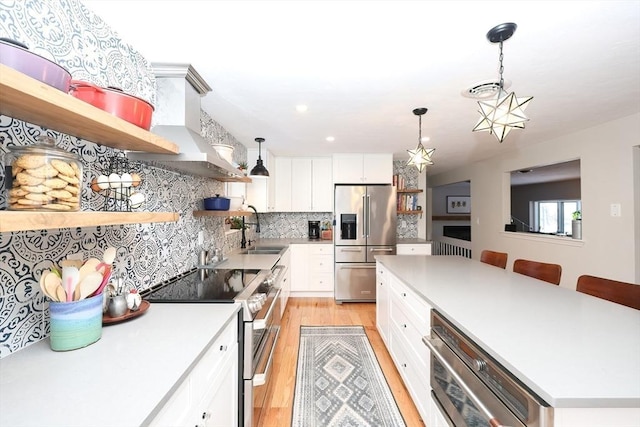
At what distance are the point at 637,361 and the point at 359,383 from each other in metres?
1.70

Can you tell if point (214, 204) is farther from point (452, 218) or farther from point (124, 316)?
point (452, 218)

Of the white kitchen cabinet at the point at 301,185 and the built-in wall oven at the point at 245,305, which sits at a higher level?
the white kitchen cabinet at the point at 301,185

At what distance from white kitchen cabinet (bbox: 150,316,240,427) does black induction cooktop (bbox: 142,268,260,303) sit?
0.75 feet

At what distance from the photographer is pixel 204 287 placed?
176cm

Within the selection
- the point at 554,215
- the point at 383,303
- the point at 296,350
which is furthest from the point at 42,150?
the point at 554,215

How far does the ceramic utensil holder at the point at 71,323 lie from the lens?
0.94m

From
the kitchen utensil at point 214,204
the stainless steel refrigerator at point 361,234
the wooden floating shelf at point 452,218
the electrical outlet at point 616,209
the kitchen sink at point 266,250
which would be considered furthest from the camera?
the wooden floating shelf at point 452,218

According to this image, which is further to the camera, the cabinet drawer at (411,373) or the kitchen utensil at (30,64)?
the cabinet drawer at (411,373)

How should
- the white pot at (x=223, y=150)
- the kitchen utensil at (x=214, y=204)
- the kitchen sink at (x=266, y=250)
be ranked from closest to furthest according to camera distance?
the white pot at (x=223, y=150)
the kitchen utensil at (x=214, y=204)
the kitchen sink at (x=266, y=250)

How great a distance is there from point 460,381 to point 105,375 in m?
1.33

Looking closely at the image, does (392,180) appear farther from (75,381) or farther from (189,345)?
(75,381)

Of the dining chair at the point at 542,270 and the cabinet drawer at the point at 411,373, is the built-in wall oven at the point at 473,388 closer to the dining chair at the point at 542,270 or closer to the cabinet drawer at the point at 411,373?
the cabinet drawer at the point at 411,373

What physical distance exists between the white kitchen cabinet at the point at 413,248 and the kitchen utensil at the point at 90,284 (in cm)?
391

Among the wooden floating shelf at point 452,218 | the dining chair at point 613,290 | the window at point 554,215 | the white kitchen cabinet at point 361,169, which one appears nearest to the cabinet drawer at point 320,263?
the white kitchen cabinet at point 361,169
